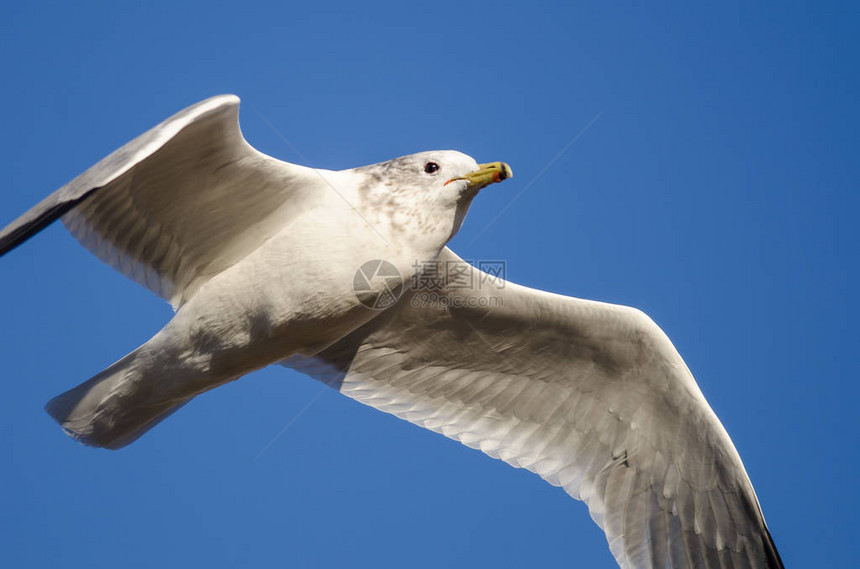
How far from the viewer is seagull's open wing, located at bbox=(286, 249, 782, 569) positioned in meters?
7.37

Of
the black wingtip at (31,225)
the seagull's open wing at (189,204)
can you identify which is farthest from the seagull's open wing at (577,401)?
the black wingtip at (31,225)

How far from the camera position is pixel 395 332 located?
772 cm

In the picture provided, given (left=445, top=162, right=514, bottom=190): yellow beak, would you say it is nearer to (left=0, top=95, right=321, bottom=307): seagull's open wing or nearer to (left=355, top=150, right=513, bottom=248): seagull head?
(left=355, top=150, right=513, bottom=248): seagull head

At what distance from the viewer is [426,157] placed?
6.53 meters

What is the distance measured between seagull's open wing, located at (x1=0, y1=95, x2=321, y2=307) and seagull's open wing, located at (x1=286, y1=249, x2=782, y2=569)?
3.71 feet

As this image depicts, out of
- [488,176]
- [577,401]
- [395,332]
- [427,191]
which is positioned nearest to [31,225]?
[427,191]

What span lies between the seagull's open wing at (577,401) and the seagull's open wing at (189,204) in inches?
44.5

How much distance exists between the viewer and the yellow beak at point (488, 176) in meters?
6.45

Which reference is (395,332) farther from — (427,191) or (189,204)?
(189,204)

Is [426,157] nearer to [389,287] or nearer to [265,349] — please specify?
[389,287]

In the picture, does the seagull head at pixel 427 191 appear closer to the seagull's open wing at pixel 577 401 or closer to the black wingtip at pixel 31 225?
the seagull's open wing at pixel 577 401

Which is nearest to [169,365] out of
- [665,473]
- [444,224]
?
[444,224]

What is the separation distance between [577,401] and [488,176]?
2095mm

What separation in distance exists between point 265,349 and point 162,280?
997 millimetres
